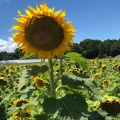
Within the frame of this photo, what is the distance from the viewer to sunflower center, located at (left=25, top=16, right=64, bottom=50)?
2703 mm

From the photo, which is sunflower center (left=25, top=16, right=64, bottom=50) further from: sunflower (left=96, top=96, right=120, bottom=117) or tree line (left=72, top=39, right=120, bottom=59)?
tree line (left=72, top=39, right=120, bottom=59)

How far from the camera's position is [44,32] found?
2.70 m

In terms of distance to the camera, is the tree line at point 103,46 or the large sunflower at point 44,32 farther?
the tree line at point 103,46

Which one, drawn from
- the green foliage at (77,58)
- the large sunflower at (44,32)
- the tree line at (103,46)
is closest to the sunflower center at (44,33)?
the large sunflower at (44,32)

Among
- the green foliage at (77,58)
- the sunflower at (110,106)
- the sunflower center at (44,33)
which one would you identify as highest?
the sunflower center at (44,33)

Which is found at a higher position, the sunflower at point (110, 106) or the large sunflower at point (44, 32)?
the large sunflower at point (44, 32)

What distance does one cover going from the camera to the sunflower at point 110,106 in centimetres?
296

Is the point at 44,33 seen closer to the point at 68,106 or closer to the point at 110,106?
the point at 68,106

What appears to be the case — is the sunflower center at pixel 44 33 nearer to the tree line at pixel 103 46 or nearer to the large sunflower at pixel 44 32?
the large sunflower at pixel 44 32

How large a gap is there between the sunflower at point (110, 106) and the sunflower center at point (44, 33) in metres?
0.64

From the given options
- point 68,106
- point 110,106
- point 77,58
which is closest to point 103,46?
point 110,106

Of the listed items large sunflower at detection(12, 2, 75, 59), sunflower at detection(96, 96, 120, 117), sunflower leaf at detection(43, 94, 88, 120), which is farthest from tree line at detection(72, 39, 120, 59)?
sunflower leaf at detection(43, 94, 88, 120)

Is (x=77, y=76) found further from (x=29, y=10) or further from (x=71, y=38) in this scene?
(x=29, y=10)

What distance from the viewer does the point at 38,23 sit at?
2.73 meters
